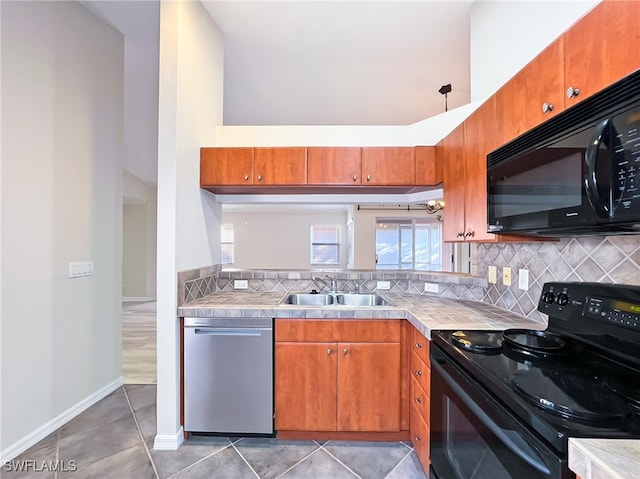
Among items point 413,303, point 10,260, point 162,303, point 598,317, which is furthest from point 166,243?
point 598,317

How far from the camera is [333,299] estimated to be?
8.36ft

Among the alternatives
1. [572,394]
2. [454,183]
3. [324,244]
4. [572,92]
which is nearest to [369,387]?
[572,394]

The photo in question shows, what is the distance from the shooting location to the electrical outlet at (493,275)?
6.65ft

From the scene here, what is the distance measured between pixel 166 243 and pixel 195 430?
1235 mm

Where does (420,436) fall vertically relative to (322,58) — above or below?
below

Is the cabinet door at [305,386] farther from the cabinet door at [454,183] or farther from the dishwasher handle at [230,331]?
the cabinet door at [454,183]

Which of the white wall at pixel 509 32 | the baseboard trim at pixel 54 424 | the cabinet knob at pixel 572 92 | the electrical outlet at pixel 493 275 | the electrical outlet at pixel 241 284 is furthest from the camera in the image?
the electrical outlet at pixel 241 284

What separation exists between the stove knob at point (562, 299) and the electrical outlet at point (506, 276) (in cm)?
51

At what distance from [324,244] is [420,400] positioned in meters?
7.09

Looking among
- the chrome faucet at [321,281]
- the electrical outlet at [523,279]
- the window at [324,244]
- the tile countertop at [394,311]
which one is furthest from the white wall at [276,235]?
the electrical outlet at [523,279]

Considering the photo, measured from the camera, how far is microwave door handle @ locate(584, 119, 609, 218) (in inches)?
32.4

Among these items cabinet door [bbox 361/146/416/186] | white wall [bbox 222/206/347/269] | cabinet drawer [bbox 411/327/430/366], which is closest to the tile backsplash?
cabinet drawer [bbox 411/327/430/366]

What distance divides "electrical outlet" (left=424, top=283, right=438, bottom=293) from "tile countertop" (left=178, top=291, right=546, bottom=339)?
0.47 feet

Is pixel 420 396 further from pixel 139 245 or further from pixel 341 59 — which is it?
pixel 139 245
